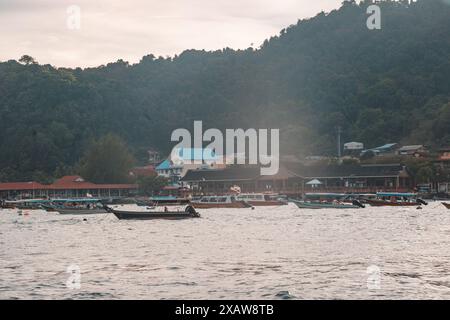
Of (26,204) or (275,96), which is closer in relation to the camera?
(26,204)

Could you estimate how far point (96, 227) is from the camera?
57.8 m

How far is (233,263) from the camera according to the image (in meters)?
31.4

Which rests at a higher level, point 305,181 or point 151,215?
point 305,181

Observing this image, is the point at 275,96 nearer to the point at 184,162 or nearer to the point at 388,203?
the point at 184,162

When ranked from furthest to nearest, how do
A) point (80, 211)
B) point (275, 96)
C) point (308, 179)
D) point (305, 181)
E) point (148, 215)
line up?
1. point (275, 96)
2. point (305, 181)
3. point (308, 179)
4. point (80, 211)
5. point (148, 215)

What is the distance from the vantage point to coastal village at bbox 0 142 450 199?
10912cm

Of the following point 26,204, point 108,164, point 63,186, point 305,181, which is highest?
point 108,164

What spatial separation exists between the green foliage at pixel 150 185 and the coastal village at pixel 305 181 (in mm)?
1265

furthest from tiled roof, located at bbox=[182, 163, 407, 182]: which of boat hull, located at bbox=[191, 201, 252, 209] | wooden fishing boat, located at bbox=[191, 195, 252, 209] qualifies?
boat hull, located at bbox=[191, 201, 252, 209]

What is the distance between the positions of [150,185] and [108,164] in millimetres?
7444

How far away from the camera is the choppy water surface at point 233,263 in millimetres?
24250

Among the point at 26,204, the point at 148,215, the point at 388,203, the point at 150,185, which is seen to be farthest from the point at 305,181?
the point at 148,215

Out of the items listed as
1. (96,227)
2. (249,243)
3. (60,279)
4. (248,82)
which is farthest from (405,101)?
(60,279)

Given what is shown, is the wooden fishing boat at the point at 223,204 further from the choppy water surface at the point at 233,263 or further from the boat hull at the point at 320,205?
the choppy water surface at the point at 233,263
